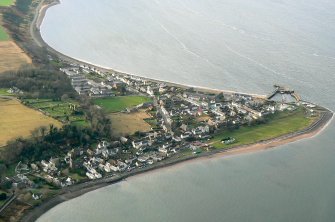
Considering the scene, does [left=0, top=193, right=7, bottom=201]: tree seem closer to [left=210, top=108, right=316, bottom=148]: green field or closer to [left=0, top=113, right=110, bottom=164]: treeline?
[left=0, top=113, right=110, bottom=164]: treeline

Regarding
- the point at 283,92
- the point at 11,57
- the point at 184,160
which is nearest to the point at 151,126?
the point at 184,160

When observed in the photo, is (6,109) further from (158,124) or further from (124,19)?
(124,19)

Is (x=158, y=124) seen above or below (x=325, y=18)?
below

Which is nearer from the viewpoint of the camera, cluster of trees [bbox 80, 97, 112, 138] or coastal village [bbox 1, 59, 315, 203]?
coastal village [bbox 1, 59, 315, 203]

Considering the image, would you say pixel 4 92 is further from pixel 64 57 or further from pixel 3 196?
pixel 3 196

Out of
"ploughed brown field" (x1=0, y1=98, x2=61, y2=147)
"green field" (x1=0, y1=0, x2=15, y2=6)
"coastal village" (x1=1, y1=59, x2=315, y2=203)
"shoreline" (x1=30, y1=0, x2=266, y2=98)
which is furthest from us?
"green field" (x1=0, y1=0, x2=15, y2=6)

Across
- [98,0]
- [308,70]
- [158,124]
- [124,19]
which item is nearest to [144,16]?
[124,19]

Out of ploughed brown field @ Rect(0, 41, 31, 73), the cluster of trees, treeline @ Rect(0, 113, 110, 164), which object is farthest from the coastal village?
ploughed brown field @ Rect(0, 41, 31, 73)
